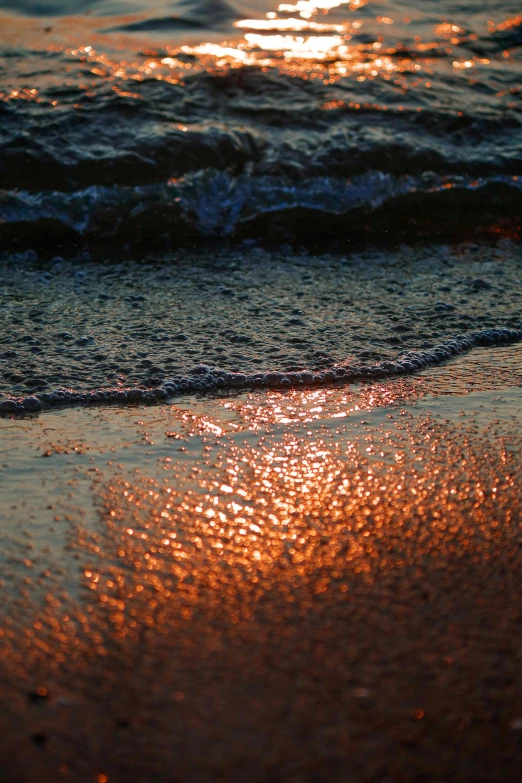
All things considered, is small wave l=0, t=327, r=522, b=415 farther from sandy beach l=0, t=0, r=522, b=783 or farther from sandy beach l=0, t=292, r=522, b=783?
sandy beach l=0, t=292, r=522, b=783

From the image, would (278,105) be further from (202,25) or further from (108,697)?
(108,697)

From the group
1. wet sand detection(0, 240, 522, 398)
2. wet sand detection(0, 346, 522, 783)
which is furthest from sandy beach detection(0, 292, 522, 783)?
wet sand detection(0, 240, 522, 398)

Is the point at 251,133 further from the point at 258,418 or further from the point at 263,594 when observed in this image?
the point at 263,594

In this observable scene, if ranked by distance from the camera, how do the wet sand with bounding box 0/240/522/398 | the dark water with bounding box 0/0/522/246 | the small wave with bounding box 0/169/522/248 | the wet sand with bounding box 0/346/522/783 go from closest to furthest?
the wet sand with bounding box 0/346/522/783 < the wet sand with bounding box 0/240/522/398 < the small wave with bounding box 0/169/522/248 < the dark water with bounding box 0/0/522/246

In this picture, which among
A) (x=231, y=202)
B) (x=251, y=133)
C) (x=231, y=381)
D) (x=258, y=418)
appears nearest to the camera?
(x=258, y=418)

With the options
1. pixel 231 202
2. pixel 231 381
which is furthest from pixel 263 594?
pixel 231 202

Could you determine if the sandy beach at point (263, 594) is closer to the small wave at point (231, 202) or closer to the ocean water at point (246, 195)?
the ocean water at point (246, 195)

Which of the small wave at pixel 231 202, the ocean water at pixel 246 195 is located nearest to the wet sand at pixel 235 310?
the ocean water at pixel 246 195

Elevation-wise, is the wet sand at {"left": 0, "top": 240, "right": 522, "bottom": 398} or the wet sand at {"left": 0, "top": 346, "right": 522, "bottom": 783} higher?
the wet sand at {"left": 0, "top": 346, "right": 522, "bottom": 783}
